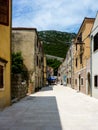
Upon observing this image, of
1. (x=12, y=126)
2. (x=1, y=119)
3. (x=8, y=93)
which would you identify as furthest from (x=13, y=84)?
(x=12, y=126)

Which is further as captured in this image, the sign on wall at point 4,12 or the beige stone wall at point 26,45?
the beige stone wall at point 26,45

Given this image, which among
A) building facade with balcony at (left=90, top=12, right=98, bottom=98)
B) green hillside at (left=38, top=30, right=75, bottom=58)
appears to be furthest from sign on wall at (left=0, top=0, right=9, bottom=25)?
green hillside at (left=38, top=30, right=75, bottom=58)

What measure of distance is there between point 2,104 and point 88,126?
301 inches

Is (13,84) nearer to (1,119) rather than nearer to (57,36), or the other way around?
(1,119)

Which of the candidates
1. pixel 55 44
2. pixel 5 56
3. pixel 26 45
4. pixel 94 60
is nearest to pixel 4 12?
pixel 5 56

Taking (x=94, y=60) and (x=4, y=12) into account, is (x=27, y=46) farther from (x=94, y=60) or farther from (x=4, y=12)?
(x=4, y=12)

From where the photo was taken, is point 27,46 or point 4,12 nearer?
point 4,12

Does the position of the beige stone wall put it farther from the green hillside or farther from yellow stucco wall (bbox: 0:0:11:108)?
the green hillside

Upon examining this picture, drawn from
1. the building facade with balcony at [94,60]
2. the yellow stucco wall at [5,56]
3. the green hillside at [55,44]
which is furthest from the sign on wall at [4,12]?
the green hillside at [55,44]

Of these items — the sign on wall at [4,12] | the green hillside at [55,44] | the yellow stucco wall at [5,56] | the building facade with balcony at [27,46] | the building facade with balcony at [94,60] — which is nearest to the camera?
the sign on wall at [4,12]

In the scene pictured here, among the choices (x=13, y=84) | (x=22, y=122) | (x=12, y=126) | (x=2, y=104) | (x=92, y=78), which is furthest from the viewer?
(x=92, y=78)

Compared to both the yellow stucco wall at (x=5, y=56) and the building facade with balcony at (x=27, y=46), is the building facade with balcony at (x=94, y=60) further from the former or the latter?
the building facade with balcony at (x=27, y=46)

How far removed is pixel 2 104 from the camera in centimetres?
1784

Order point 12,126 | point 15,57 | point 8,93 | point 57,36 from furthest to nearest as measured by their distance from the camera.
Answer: point 57,36 → point 15,57 → point 8,93 → point 12,126
